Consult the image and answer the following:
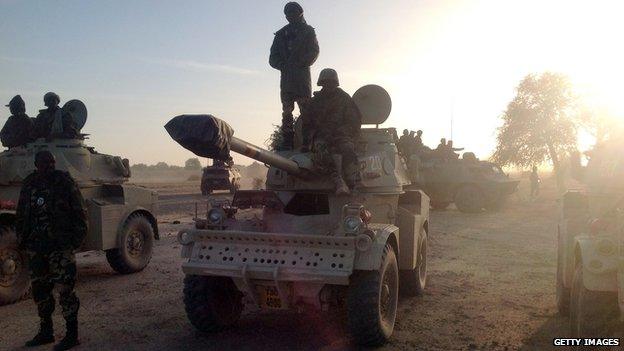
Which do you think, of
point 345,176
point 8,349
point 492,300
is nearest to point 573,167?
point 492,300

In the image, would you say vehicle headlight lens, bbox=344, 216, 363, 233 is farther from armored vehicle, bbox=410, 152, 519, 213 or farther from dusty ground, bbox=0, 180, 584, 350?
armored vehicle, bbox=410, 152, 519, 213

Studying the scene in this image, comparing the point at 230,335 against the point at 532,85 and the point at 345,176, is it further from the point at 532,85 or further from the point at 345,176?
the point at 532,85

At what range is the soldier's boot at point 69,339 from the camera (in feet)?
18.4

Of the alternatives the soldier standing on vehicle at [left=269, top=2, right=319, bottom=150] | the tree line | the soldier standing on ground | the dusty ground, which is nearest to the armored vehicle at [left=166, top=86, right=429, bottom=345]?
the dusty ground

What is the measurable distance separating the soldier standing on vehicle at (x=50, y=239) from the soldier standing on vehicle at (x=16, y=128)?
4130mm

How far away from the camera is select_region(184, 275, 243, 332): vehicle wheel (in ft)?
19.2

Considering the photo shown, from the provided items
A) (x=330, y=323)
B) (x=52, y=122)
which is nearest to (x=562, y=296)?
(x=330, y=323)

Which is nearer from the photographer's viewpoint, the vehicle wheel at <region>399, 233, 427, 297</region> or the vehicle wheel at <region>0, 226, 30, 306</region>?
the vehicle wheel at <region>0, 226, 30, 306</region>

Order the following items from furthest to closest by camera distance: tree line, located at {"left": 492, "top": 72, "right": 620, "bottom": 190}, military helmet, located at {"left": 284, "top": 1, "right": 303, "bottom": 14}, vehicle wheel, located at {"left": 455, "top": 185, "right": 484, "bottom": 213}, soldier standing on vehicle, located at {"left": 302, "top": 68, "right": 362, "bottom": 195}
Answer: tree line, located at {"left": 492, "top": 72, "right": 620, "bottom": 190} < vehicle wheel, located at {"left": 455, "top": 185, "right": 484, "bottom": 213} < military helmet, located at {"left": 284, "top": 1, "right": 303, "bottom": 14} < soldier standing on vehicle, located at {"left": 302, "top": 68, "right": 362, "bottom": 195}

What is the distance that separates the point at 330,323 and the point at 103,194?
513 cm

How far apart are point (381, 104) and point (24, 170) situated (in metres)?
5.44

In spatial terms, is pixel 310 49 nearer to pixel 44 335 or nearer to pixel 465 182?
pixel 44 335

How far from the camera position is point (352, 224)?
213 inches

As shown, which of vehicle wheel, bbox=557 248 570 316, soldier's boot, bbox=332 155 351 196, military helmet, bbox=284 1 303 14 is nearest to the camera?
soldier's boot, bbox=332 155 351 196
